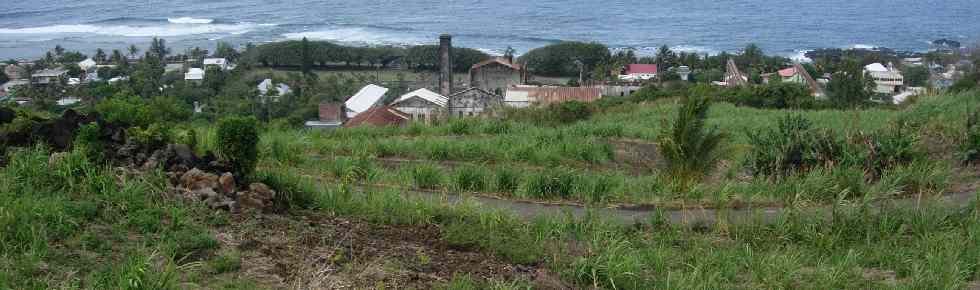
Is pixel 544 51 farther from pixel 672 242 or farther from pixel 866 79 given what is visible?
pixel 672 242

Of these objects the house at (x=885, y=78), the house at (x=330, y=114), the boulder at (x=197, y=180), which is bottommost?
the house at (x=330, y=114)

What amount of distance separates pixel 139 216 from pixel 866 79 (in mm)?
28605

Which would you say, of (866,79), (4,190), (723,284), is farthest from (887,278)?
(866,79)

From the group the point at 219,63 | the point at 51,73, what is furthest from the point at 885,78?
the point at 51,73

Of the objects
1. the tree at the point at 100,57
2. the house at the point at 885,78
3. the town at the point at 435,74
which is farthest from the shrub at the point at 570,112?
the tree at the point at 100,57

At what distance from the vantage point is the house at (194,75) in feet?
115

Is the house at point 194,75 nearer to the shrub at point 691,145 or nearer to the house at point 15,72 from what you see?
the house at point 15,72

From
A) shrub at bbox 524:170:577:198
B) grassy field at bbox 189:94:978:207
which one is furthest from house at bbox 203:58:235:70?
shrub at bbox 524:170:577:198

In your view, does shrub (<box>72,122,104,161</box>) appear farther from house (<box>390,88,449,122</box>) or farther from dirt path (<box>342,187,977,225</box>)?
house (<box>390,88,449,122</box>)

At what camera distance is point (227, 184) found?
5590 mm

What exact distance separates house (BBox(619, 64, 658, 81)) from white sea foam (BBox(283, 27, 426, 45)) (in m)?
11.8

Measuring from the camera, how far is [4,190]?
5.03 m

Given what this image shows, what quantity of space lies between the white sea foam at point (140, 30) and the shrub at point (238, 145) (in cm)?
4323

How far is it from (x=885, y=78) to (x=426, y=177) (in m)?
31.3
